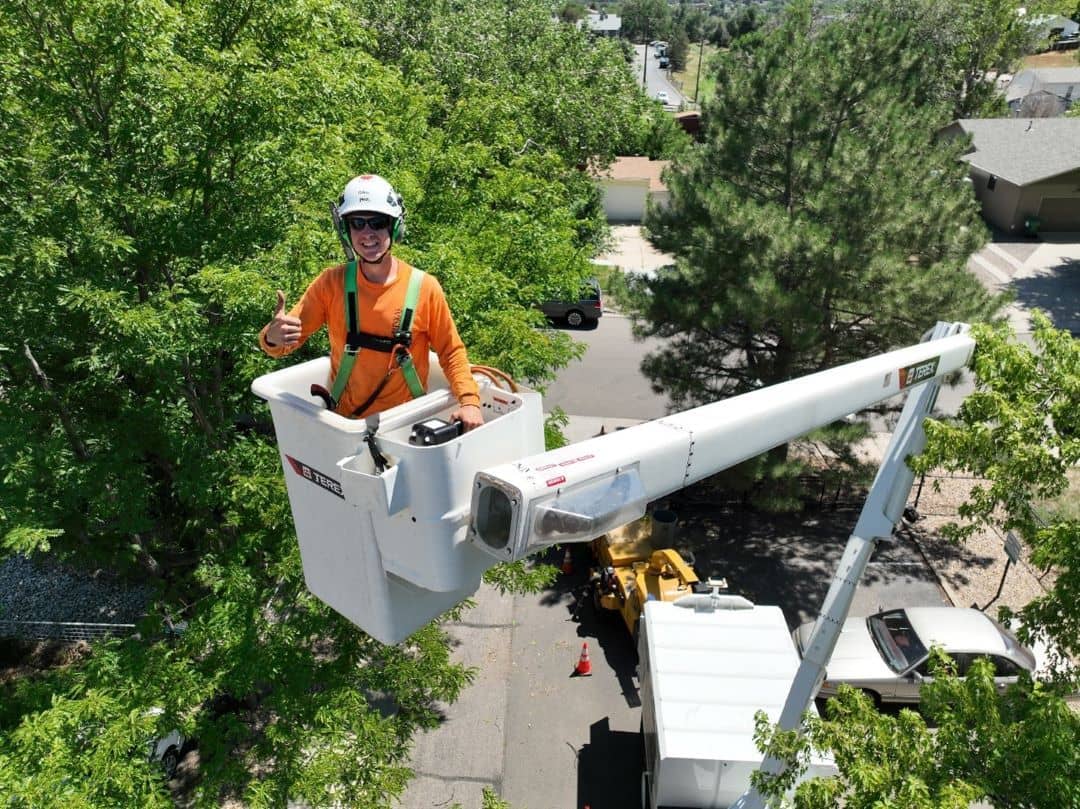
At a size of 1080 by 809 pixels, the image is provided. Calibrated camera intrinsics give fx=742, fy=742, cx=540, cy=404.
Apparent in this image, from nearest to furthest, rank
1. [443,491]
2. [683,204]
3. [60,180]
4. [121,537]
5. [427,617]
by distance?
[443,491] → [427,617] → [60,180] → [121,537] → [683,204]

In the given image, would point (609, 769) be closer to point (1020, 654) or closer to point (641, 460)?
point (1020, 654)

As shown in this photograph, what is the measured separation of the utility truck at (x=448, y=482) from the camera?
300 centimetres

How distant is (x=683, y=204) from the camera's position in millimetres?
13531

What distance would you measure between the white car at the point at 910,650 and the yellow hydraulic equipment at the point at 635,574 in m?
2.24

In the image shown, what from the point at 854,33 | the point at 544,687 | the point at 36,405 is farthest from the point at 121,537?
the point at 854,33

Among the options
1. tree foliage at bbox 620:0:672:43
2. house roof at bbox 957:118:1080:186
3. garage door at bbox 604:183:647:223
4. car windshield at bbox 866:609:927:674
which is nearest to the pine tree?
car windshield at bbox 866:609:927:674

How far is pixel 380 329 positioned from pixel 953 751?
186 inches

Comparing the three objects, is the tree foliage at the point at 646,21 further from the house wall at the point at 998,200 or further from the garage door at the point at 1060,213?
the garage door at the point at 1060,213

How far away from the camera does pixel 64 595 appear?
15.1 meters

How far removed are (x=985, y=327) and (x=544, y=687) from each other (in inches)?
345

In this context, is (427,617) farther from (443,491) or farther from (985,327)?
(985,327)

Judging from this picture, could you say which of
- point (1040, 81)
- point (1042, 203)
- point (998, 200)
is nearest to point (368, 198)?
point (1042, 203)

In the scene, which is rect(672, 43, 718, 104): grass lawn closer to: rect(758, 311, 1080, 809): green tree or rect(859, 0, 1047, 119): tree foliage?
rect(859, 0, 1047, 119): tree foliage

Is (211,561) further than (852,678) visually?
No
